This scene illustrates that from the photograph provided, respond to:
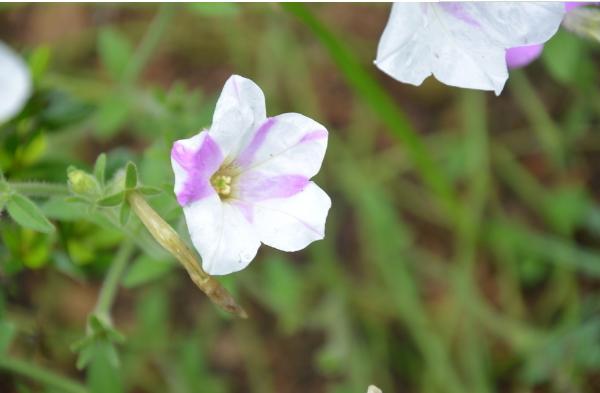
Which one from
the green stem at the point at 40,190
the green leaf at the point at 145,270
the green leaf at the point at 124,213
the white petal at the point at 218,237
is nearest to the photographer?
the white petal at the point at 218,237

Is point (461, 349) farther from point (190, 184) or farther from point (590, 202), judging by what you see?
point (190, 184)

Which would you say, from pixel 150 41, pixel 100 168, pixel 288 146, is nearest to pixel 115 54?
pixel 150 41

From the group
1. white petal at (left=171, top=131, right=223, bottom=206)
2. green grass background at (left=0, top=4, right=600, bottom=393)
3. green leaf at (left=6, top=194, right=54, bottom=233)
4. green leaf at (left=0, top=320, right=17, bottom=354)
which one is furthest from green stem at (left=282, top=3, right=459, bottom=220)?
green leaf at (left=0, top=320, right=17, bottom=354)

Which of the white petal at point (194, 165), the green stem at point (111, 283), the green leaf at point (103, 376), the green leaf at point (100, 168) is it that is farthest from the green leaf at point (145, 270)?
the white petal at point (194, 165)

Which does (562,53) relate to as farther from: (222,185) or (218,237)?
(218,237)

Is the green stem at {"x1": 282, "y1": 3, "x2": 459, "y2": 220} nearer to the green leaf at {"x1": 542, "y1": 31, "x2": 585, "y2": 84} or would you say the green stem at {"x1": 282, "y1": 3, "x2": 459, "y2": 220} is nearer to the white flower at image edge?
the green leaf at {"x1": 542, "y1": 31, "x2": 585, "y2": 84}

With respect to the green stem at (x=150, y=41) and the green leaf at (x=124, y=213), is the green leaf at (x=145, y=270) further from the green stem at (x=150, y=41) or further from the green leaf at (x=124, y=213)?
the green stem at (x=150, y=41)
